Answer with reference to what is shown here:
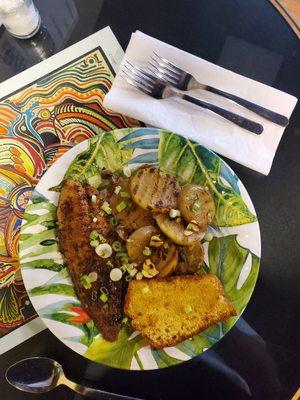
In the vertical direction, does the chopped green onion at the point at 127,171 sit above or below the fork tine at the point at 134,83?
below

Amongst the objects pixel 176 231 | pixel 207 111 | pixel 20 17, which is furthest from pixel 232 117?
pixel 20 17

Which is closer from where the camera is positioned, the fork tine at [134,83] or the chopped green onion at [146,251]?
the chopped green onion at [146,251]

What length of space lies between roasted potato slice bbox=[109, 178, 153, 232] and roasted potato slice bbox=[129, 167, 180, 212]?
5cm

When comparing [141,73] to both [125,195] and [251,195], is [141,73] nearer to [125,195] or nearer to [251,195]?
[125,195]

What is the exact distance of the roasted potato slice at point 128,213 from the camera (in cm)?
140

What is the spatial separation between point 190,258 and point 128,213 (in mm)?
242

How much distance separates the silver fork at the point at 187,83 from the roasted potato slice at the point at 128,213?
15.9 inches

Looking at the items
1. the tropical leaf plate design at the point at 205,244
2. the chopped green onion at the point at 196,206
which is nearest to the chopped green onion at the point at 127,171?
the tropical leaf plate design at the point at 205,244

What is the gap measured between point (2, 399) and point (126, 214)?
709 millimetres

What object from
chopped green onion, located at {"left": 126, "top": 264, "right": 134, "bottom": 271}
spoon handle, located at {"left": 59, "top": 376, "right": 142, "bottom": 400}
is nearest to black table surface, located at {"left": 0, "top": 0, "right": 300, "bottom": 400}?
spoon handle, located at {"left": 59, "top": 376, "right": 142, "bottom": 400}

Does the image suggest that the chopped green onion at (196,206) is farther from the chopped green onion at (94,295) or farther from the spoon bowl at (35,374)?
the spoon bowl at (35,374)

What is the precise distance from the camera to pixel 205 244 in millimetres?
1409

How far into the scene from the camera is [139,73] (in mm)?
1496

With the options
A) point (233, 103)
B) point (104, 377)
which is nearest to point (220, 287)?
point (104, 377)
